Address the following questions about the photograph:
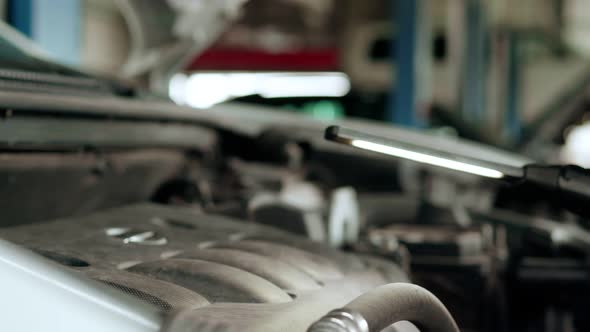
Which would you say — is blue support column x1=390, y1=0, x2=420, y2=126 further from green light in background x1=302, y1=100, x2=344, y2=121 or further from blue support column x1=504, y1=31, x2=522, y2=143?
blue support column x1=504, y1=31, x2=522, y2=143

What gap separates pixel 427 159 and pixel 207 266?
0.33 meters

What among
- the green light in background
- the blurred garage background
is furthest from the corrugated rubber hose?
the green light in background

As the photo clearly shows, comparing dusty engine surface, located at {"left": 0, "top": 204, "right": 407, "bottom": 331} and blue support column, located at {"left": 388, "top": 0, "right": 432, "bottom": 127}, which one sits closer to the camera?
dusty engine surface, located at {"left": 0, "top": 204, "right": 407, "bottom": 331}

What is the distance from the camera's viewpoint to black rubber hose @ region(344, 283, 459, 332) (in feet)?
2.01

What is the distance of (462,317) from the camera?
1.54 metres

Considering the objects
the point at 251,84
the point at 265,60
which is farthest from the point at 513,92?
the point at 251,84

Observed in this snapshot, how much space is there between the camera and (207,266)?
0.83 meters

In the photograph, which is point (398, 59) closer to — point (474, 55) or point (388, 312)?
point (474, 55)

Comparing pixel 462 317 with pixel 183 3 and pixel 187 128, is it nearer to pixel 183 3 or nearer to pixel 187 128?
pixel 187 128

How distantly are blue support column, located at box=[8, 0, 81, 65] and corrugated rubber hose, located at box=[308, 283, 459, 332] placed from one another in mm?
1533

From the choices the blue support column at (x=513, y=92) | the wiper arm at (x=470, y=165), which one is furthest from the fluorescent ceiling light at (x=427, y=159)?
the blue support column at (x=513, y=92)

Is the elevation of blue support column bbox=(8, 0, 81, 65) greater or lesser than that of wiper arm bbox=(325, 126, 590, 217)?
greater

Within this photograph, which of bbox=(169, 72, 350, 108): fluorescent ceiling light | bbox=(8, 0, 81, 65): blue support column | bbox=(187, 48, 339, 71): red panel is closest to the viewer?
bbox=(8, 0, 81, 65): blue support column

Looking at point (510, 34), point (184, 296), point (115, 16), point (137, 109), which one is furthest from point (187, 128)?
point (510, 34)
